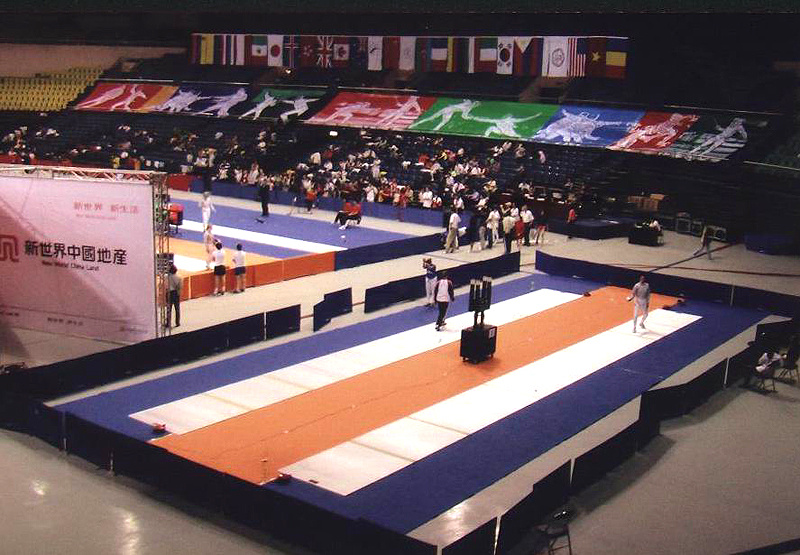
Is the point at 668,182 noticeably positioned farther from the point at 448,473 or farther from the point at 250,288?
the point at 448,473

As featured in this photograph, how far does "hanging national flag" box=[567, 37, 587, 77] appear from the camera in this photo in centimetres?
4450

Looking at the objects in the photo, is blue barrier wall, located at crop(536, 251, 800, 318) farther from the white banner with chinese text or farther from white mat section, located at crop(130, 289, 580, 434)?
the white banner with chinese text

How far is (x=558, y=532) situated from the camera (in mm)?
11484

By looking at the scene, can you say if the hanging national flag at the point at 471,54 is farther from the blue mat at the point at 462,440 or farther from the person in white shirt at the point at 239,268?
the person in white shirt at the point at 239,268

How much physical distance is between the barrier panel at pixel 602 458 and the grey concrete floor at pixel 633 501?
0.15 meters

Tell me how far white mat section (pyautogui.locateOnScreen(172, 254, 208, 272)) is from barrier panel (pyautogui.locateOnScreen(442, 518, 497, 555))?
17211 millimetres

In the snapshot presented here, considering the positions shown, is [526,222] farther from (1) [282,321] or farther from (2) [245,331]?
(2) [245,331]

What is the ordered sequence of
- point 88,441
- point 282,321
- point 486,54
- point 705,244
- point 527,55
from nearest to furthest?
point 88,441, point 282,321, point 705,244, point 527,55, point 486,54

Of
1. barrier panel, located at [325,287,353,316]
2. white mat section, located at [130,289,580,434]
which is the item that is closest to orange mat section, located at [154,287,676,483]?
white mat section, located at [130,289,580,434]

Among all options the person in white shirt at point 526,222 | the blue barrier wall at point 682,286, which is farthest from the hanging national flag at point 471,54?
the blue barrier wall at point 682,286

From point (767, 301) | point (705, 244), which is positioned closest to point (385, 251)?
point (767, 301)

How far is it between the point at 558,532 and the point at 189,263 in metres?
18.4

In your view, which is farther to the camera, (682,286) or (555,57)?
(555,57)

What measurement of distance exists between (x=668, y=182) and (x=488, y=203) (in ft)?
26.6
